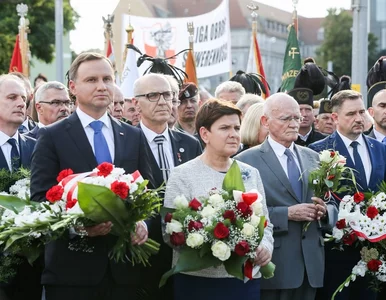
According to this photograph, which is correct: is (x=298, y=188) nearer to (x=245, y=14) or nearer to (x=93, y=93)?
(x=93, y=93)

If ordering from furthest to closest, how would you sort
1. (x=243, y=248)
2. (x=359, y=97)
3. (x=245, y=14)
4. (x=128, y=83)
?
(x=245, y=14)
(x=128, y=83)
(x=359, y=97)
(x=243, y=248)

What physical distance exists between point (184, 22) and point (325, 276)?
10.1m

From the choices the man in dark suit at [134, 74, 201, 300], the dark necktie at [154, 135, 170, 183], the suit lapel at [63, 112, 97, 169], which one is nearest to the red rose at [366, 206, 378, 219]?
the man in dark suit at [134, 74, 201, 300]

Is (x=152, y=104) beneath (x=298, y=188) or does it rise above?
above

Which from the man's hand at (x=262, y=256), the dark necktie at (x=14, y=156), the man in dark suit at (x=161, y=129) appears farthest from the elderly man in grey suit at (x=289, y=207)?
the dark necktie at (x=14, y=156)

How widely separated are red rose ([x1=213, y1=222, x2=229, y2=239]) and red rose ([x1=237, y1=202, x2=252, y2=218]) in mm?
172

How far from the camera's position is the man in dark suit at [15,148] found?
742 cm

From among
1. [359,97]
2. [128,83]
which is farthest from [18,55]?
[359,97]

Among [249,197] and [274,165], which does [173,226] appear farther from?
[274,165]

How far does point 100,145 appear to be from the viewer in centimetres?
634

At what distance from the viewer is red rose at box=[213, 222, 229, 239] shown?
5902 millimetres

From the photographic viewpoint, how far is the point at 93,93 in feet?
20.6

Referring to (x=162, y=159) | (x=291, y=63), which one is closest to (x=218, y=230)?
(x=162, y=159)

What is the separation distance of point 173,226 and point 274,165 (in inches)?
63.3
